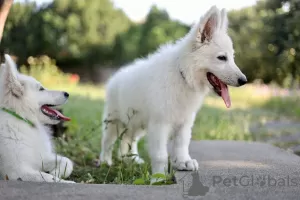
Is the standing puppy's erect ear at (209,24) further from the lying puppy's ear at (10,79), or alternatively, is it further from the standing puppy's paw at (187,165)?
the lying puppy's ear at (10,79)

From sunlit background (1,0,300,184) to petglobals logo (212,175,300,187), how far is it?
231 centimetres

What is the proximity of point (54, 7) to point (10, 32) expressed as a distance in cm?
455

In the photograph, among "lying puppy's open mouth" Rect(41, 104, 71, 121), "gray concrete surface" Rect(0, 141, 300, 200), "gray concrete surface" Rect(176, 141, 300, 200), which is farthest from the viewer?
"lying puppy's open mouth" Rect(41, 104, 71, 121)

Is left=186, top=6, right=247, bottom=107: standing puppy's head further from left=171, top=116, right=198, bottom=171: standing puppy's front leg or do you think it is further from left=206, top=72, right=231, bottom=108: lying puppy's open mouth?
left=171, top=116, right=198, bottom=171: standing puppy's front leg

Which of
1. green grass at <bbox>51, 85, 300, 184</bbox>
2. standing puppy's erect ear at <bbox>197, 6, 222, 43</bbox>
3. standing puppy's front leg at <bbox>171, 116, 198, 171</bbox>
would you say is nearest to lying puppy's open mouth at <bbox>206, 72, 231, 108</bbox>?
standing puppy's erect ear at <bbox>197, 6, 222, 43</bbox>

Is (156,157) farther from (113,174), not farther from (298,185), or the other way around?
(298,185)

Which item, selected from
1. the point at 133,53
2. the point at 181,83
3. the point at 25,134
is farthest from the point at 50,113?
the point at 133,53

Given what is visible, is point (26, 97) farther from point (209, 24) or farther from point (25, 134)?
point (209, 24)

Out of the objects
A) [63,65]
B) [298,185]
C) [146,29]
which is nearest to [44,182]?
[298,185]

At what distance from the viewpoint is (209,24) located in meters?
3.60

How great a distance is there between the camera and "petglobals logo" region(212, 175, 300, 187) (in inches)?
116

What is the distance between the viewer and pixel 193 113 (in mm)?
3881

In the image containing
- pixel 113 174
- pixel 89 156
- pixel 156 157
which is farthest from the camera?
pixel 89 156

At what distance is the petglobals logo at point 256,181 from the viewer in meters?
2.96
